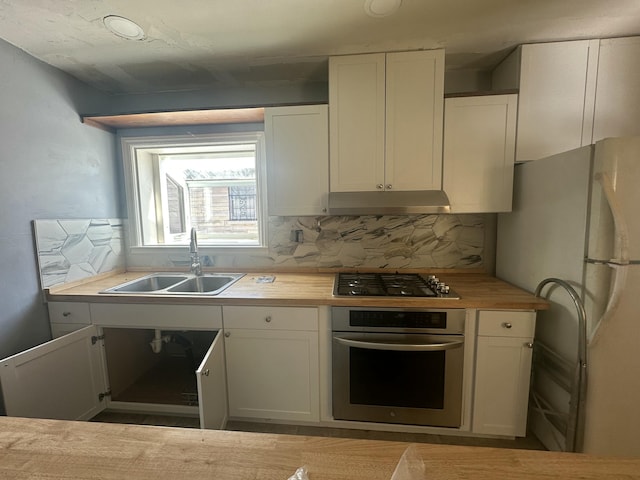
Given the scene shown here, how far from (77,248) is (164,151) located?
3.34 ft

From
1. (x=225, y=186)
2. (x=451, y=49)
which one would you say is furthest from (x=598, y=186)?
(x=225, y=186)

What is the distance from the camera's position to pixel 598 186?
1.26m

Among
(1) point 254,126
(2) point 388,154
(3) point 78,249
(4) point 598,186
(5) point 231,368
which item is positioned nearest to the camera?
(4) point 598,186

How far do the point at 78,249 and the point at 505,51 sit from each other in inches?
126

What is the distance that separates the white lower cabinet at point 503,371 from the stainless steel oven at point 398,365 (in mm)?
124

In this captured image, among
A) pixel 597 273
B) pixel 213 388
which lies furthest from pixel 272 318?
pixel 597 273

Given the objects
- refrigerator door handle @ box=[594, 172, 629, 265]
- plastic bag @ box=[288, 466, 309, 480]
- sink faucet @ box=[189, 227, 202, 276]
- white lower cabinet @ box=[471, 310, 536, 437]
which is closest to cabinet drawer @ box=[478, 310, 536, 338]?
white lower cabinet @ box=[471, 310, 536, 437]

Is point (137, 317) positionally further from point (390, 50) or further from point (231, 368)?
point (390, 50)

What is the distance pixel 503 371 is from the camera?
160cm

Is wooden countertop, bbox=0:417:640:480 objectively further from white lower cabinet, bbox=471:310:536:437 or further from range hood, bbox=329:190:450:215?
range hood, bbox=329:190:450:215

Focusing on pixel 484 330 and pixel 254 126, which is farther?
pixel 254 126

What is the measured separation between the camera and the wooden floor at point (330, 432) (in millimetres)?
1669

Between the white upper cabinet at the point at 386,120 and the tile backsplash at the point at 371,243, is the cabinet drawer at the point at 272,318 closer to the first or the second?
the tile backsplash at the point at 371,243

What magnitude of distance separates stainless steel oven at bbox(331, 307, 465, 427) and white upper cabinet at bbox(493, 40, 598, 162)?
4.04 feet
